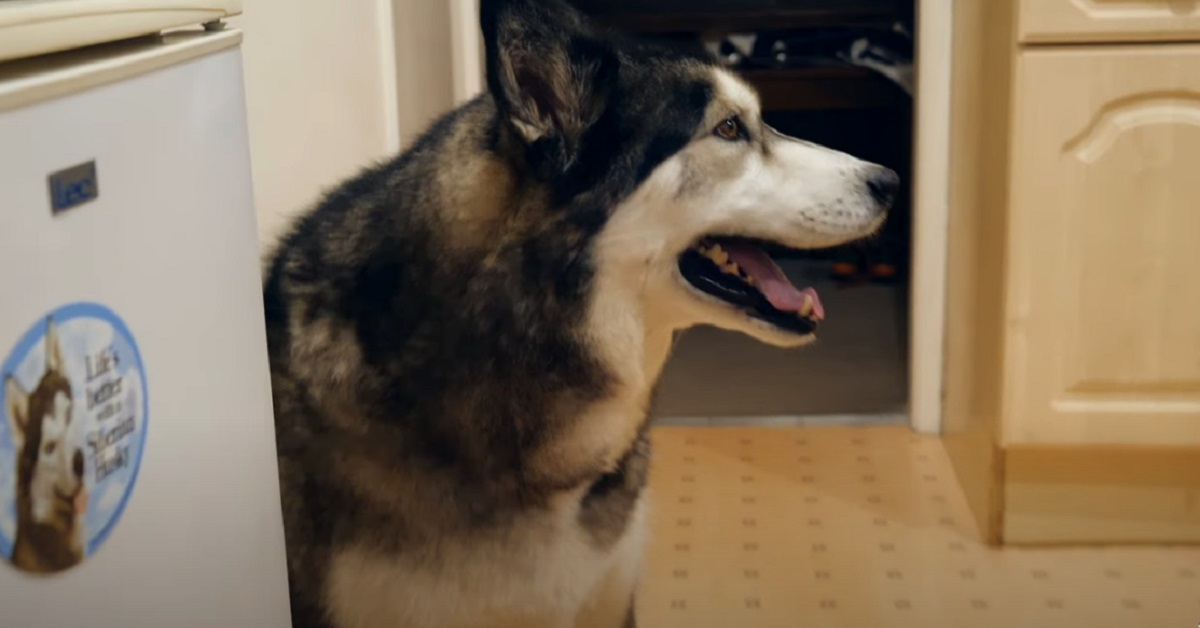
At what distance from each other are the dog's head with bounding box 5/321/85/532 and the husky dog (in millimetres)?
529

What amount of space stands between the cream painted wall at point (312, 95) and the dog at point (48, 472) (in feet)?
2.57

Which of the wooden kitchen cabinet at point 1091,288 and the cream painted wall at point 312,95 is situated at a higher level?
the cream painted wall at point 312,95

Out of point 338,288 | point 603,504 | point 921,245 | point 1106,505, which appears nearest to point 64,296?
point 338,288

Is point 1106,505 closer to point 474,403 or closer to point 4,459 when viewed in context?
point 474,403

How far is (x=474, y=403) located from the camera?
127 cm

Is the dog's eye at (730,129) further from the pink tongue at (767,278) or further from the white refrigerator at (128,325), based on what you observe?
the white refrigerator at (128,325)

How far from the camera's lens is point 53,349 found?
0.72 m

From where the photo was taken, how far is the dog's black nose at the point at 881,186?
4.70 ft

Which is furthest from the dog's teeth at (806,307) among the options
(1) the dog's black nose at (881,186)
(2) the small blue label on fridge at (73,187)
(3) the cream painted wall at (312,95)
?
(2) the small blue label on fridge at (73,187)

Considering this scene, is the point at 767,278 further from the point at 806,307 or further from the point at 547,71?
the point at 547,71

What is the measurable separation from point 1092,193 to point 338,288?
1.27 m

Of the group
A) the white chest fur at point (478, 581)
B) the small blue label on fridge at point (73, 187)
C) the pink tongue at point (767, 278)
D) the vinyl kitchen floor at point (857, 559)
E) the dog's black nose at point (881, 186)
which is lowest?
the vinyl kitchen floor at point (857, 559)

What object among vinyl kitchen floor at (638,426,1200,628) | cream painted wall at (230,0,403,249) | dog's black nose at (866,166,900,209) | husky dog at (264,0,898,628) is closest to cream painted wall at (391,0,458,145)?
cream painted wall at (230,0,403,249)

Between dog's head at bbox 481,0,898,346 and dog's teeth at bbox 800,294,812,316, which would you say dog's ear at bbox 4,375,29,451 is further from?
dog's teeth at bbox 800,294,812,316
